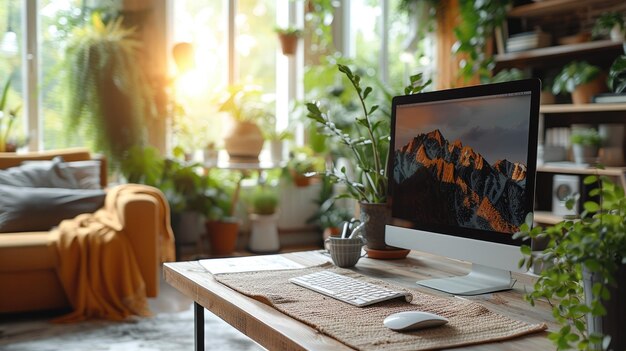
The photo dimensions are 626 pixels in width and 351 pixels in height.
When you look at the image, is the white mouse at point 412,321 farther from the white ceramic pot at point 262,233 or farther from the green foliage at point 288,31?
the green foliage at point 288,31

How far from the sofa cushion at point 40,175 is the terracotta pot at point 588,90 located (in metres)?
2.99

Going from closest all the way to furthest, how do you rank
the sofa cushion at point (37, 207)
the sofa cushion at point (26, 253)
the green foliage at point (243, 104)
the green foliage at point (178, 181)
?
the sofa cushion at point (26, 253)
the sofa cushion at point (37, 207)
the green foliage at point (178, 181)
the green foliage at point (243, 104)

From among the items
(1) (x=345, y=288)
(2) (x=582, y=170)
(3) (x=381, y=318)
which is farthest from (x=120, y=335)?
(2) (x=582, y=170)

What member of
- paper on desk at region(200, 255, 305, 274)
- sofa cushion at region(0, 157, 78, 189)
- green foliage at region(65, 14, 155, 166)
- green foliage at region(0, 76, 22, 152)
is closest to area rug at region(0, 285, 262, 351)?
sofa cushion at region(0, 157, 78, 189)

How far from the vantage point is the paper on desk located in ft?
5.93

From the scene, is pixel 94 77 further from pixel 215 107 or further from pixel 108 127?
pixel 215 107

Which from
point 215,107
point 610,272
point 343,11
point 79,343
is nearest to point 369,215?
point 610,272

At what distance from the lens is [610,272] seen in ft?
3.13

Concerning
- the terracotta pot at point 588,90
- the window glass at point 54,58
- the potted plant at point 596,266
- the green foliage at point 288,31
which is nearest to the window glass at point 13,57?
the window glass at point 54,58

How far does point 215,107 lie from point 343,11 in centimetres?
139

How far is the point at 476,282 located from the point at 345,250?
0.35 metres

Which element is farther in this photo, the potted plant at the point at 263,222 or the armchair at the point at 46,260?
the potted plant at the point at 263,222

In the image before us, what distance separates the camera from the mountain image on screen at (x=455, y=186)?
153cm

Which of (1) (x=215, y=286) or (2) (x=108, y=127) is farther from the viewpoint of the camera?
(2) (x=108, y=127)
